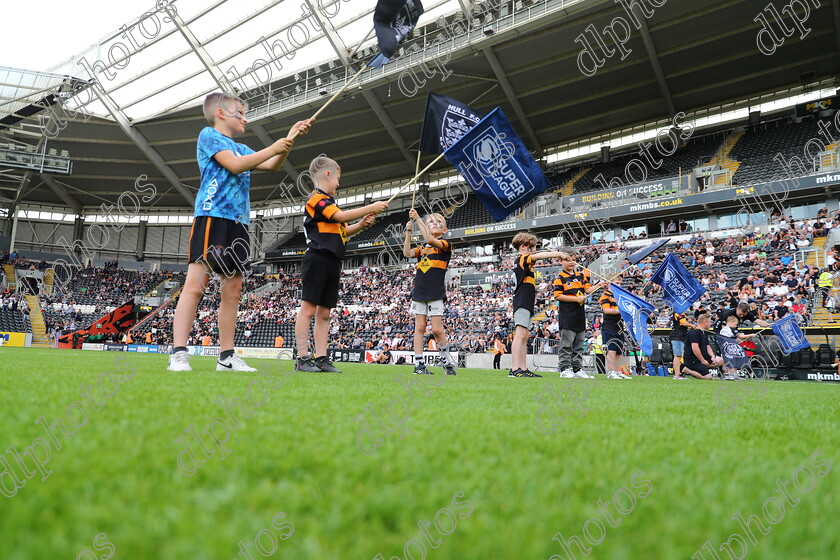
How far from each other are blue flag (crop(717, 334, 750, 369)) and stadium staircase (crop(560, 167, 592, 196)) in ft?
65.5

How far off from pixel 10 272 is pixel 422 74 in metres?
31.5

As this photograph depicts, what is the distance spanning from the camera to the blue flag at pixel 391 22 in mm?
5816

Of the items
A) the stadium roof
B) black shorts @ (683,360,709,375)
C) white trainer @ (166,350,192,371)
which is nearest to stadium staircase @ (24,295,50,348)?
the stadium roof

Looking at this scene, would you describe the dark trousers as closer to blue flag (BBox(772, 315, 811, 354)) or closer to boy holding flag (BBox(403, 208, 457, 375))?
boy holding flag (BBox(403, 208, 457, 375))

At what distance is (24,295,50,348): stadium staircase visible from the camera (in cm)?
2842

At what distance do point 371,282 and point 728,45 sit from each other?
2063 cm

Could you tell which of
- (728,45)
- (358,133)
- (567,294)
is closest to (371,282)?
(358,133)

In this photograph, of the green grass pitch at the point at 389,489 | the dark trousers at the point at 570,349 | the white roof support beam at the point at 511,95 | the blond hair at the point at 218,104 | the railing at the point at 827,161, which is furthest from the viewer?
the white roof support beam at the point at 511,95

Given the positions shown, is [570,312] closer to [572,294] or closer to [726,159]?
[572,294]

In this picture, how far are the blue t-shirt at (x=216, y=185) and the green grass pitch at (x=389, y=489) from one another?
200 centimetres

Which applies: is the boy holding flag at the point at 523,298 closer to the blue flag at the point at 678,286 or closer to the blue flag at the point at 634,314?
the blue flag at the point at 634,314

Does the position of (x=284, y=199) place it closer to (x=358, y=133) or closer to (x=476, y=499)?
(x=358, y=133)

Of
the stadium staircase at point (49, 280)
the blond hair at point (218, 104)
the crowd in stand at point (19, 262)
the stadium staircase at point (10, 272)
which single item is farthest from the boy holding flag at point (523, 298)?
the crowd in stand at point (19, 262)

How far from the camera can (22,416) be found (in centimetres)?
128
